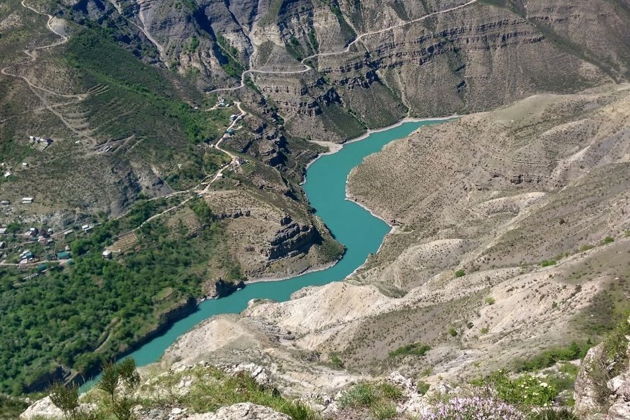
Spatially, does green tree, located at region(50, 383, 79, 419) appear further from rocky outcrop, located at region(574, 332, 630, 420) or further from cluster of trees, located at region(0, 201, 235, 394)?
cluster of trees, located at region(0, 201, 235, 394)

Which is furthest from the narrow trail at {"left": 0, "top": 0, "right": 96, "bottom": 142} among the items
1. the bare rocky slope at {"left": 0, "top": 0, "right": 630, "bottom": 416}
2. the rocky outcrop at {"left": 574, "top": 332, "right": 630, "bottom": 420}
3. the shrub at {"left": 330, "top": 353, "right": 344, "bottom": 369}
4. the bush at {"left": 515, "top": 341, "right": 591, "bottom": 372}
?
the rocky outcrop at {"left": 574, "top": 332, "right": 630, "bottom": 420}

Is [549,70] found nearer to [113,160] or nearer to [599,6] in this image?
[599,6]

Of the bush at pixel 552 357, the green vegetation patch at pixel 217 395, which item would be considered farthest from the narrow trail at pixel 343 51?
the green vegetation patch at pixel 217 395

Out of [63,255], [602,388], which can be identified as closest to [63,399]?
[602,388]

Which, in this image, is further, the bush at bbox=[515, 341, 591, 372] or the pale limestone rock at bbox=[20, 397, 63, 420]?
the bush at bbox=[515, 341, 591, 372]

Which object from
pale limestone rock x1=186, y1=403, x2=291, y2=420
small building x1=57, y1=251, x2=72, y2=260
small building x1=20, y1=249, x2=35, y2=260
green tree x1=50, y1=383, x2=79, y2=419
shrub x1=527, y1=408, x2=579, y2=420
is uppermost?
green tree x1=50, y1=383, x2=79, y2=419

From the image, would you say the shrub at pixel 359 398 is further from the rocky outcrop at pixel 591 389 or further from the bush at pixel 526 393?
the rocky outcrop at pixel 591 389
